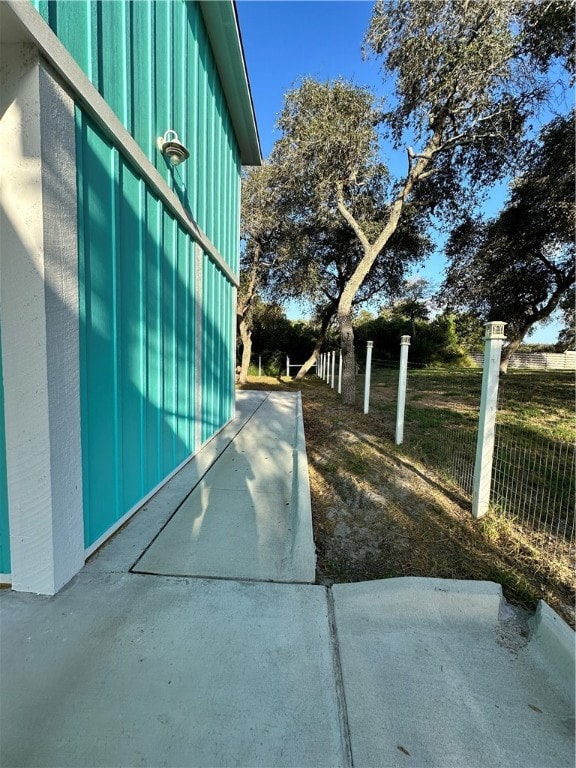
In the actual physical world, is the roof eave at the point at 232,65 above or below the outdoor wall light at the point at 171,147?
above

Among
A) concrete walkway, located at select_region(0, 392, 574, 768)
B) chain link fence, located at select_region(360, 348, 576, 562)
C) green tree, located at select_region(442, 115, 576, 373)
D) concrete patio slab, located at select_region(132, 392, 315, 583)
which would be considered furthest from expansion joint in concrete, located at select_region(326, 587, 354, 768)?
green tree, located at select_region(442, 115, 576, 373)

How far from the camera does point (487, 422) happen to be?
8.57 feet

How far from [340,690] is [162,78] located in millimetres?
4149

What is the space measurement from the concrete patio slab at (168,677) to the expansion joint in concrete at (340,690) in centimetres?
2

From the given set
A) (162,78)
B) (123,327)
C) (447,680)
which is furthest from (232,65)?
(447,680)

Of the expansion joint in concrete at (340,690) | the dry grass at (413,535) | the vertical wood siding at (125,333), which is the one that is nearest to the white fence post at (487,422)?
the dry grass at (413,535)

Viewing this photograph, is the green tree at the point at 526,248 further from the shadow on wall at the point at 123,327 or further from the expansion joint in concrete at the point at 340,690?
the expansion joint in concrete at the point at 340,690

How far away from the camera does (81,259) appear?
198 cm

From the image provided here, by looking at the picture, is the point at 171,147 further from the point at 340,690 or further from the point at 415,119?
the point at 415,119

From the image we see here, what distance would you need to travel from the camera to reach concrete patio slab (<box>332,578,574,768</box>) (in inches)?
45.3

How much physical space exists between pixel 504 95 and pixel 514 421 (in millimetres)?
6587

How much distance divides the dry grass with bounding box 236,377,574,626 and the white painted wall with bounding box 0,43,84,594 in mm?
1451

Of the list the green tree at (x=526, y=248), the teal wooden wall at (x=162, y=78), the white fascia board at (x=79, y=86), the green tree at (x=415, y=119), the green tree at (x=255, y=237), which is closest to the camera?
the white fascia board at (x=79, y=86)

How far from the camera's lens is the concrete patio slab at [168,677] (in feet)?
3.68
